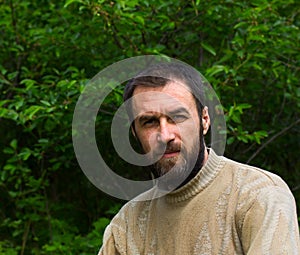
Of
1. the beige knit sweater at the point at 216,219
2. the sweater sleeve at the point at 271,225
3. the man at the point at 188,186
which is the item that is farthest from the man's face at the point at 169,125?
the sweater sleeve at the point at 271,225

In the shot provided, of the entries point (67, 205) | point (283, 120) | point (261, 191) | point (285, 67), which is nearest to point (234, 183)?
point (261, 191)

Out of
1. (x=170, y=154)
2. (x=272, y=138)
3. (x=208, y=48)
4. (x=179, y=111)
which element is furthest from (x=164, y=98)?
(x=272, y=138)

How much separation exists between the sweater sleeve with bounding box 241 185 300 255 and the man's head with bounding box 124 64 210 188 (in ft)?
0.81

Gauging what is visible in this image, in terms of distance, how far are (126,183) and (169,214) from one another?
56 centimetres

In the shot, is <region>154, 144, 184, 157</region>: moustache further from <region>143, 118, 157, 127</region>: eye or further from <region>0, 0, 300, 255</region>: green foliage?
<region>0, 0, 300, 255</region>: green foliage

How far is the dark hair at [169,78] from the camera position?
74.6 inches

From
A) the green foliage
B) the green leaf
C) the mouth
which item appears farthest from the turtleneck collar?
the green leaf

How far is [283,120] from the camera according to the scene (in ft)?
14.3

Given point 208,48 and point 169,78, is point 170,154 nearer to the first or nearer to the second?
point 169,78

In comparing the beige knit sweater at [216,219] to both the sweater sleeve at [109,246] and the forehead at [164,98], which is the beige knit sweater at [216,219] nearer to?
the sweater sleeve at [109,246]

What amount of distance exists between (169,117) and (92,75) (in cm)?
227

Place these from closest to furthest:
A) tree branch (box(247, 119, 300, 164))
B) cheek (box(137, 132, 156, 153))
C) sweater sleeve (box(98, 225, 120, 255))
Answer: cheek (box(137, 132, 156, 153)) < sweater sleeve (box(98, 225, 120, 255)) < tree branch (box(247, 119, 300, 164))

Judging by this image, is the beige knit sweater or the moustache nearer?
the beige knit sweater

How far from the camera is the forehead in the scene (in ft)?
6.07
